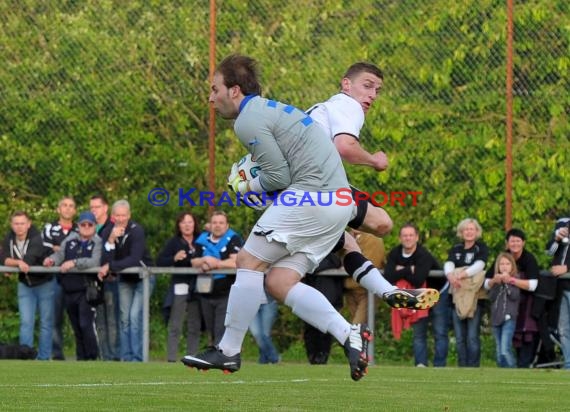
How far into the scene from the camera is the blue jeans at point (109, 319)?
15.9m

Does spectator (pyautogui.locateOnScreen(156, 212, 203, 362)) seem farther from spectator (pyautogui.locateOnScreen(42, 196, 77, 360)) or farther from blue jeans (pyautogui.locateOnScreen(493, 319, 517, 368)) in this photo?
blue jeans (pyautogui.locateOnScreen(493, 319, 517, 368))

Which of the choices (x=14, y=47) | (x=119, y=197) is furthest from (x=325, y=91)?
(x=14, y=47)

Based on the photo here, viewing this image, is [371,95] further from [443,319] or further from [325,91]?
[325,91]

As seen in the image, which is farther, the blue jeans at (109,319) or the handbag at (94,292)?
the blue jeans at (109,319)

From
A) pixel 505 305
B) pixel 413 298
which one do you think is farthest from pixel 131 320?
pixel 413 298

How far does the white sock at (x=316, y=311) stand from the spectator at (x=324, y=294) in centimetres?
688

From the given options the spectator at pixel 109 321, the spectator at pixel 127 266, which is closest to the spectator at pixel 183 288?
the spectator at pixel 127 266

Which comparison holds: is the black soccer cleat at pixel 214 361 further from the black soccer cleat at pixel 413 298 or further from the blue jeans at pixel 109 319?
the blue jeans at pixel 109 319

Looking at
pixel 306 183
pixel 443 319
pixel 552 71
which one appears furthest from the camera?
pixel 552 71

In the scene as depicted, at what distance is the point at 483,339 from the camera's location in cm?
1638

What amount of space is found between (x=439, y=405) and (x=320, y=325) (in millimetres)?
832

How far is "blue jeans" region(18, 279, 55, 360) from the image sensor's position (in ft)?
52.0

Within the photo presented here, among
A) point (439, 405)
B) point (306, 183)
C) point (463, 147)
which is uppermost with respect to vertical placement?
point (463, 147)

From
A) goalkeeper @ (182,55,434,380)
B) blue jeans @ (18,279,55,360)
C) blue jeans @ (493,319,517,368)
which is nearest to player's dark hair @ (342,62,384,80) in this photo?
goalkeeper @ (182,55,434,380)
